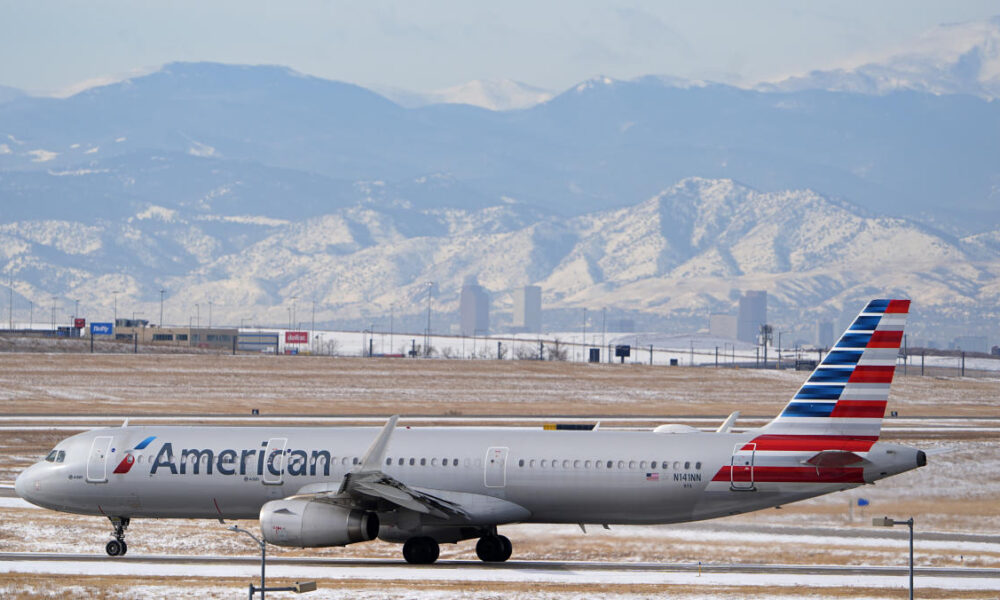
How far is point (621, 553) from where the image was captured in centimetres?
4616

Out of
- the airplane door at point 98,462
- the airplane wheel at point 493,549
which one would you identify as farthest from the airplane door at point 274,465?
the airplane wheel at point 493,549

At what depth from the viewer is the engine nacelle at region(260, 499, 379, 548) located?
42469 mm

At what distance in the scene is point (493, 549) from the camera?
150 ft

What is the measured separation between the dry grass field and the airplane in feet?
7.69

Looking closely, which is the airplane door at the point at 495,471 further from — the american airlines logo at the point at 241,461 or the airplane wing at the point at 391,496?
the american airlines logo at the point at 241,461

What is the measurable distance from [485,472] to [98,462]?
12884 mm

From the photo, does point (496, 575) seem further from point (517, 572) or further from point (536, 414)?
point (536, 414)

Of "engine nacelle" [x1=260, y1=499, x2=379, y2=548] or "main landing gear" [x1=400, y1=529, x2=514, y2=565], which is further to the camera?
"main landing gear" [x1=400, y1=529, x2=514, y2=565]

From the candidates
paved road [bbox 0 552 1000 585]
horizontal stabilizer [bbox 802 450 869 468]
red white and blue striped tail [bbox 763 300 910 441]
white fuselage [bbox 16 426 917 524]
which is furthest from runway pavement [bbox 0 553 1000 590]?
red white and blue striped tail [bbox 763 300 910 441]

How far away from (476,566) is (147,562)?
34.0 ft

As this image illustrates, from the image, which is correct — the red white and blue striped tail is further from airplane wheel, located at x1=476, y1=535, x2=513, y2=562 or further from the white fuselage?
airplane wheel, located at x1=476, y1=535, x2=513, y2=562

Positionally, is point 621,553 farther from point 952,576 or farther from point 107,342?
point 107,342

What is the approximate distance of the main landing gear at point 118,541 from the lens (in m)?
46.7

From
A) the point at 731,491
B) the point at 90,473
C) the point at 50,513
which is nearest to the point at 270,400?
the point at 50,513
